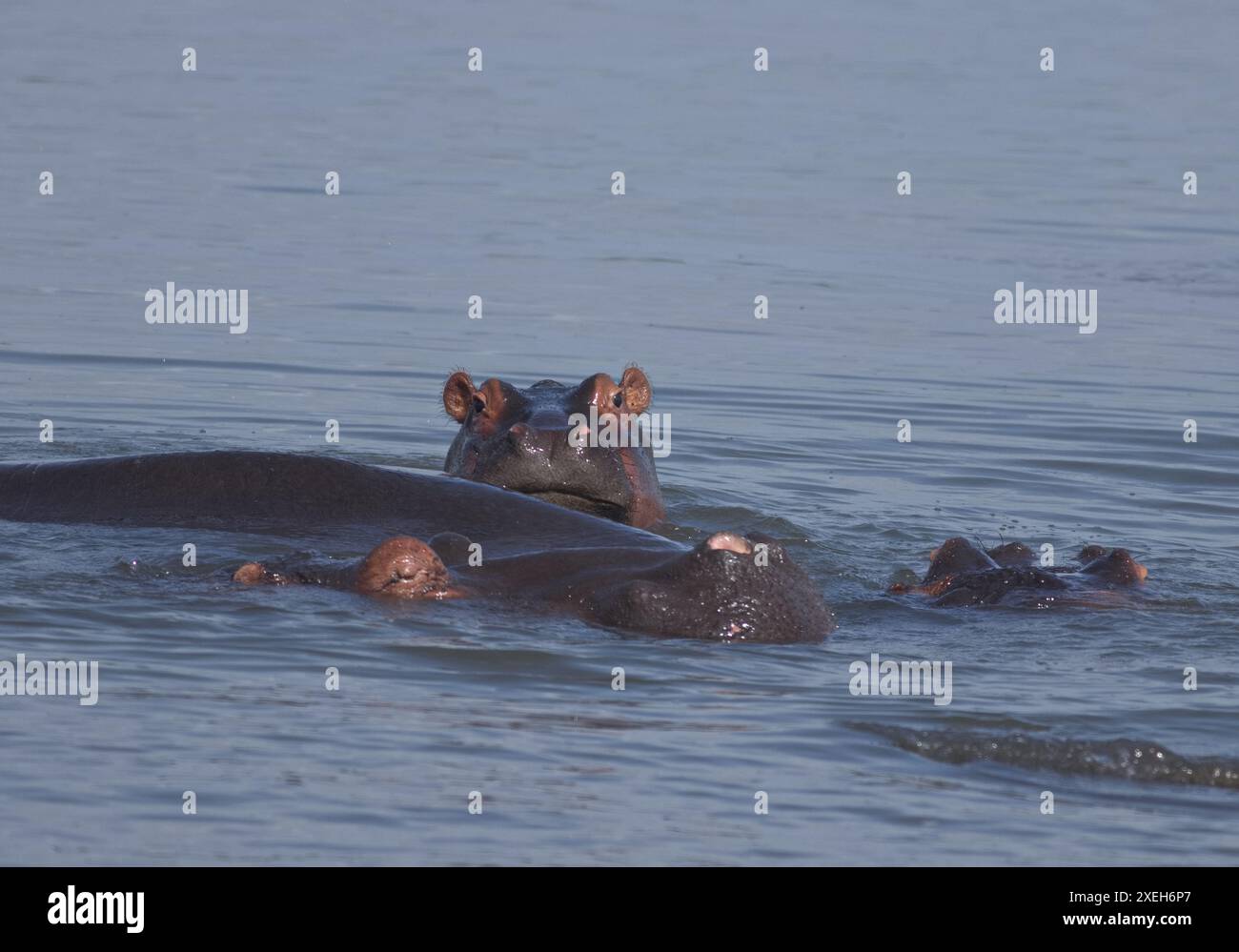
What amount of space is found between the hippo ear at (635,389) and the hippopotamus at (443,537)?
1016 mm

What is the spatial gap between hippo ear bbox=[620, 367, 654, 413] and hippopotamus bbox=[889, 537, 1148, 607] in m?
1.50

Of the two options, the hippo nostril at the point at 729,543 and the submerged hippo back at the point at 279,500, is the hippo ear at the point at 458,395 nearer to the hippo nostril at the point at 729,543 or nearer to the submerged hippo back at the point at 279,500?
the submerged hippo back at the point at 279,500

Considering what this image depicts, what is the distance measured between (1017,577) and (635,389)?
2019 mm

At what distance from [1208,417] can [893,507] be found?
4.12 meters

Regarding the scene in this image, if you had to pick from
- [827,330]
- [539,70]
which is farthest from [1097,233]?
[539,70]

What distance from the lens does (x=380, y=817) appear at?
6.21 m

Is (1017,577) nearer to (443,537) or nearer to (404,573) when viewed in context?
(443,537)

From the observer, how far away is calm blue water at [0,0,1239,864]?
21.4 feet

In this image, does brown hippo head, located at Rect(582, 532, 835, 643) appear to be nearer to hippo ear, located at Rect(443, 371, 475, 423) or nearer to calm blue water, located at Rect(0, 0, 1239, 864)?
calm blue water, located at Rect(0, 0, 1239, 864)

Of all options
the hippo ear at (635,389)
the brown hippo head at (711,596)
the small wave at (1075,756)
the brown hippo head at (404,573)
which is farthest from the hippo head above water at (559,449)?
the small wave at (1075,756)

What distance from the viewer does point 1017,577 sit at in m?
9.13

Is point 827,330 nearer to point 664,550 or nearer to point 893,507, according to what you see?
point 893,507

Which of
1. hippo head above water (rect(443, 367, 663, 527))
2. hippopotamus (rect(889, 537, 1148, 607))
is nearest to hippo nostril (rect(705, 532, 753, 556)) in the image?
hippopotamus (rect(889, 537, 1148, 607))

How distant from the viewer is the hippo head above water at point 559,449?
9828mm
